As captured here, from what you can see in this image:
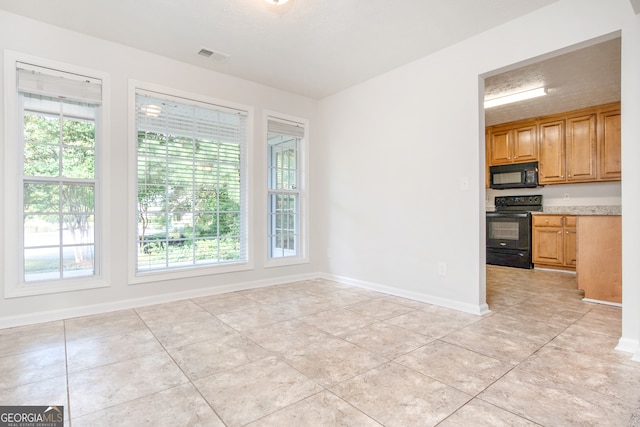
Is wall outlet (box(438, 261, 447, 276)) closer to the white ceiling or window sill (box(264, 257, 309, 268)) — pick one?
window sill (box(264, 257, 309, 268))

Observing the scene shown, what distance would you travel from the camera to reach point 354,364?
2.01m

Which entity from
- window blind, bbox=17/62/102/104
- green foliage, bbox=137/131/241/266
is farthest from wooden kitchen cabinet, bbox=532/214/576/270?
window blind, bbox=17/62/102/104

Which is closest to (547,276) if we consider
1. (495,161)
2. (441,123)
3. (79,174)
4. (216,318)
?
(495,161)

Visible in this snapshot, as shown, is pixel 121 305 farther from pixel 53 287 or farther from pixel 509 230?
pixel 509 230

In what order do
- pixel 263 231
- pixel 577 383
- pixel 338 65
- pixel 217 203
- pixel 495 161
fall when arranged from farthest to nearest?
1. pixel 495 161
2. pixel 263 231
3. pixel 217 203
4. pixel 338 65
5. pixel 577 383

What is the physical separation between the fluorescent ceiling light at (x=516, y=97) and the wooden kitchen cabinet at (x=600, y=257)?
5.58 ft

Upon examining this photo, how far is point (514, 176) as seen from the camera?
568 centimetres

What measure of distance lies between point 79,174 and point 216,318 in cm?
188

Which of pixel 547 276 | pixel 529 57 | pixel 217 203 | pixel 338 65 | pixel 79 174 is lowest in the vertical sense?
pixel 547 276

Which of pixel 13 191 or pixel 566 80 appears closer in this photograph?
pixel 13 191

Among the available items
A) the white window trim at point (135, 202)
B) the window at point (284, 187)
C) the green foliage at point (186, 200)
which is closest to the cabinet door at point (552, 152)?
the window at point (284, 187)

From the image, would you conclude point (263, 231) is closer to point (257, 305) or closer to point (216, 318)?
point (257, 305)

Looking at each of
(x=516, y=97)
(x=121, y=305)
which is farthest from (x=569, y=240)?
(x=121, y=305)

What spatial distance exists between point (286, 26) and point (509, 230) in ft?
16.0
